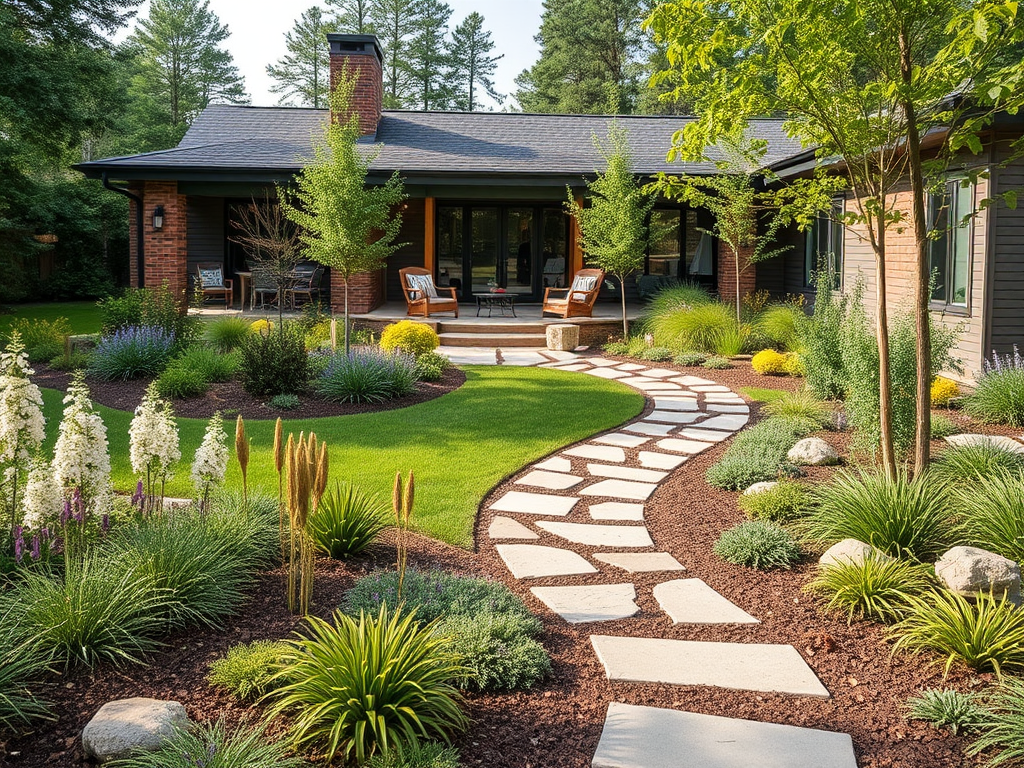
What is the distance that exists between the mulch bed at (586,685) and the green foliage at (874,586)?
0.29 feet

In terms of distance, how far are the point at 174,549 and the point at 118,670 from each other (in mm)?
593

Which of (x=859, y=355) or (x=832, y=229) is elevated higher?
(x=832, y=229)

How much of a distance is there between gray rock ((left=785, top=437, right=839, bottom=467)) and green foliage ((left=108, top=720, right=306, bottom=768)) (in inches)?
185

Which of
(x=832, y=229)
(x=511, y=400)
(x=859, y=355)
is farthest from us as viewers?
(x=832, y=229)

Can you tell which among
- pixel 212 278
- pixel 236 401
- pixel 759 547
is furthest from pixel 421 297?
pixel 759 547

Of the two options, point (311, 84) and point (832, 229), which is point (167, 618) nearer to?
point (832, 229)

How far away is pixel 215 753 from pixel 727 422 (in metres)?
6.36

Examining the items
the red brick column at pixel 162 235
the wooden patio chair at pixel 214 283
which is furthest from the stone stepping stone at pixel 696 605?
the wooden patio chair at pixel 214 283

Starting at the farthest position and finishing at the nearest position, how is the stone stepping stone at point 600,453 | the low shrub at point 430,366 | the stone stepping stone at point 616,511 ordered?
the low shrub at point 430,366, the stone stepping stone at point 600,453, the stone stepping stone at point 616,511

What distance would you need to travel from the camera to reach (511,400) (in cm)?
921

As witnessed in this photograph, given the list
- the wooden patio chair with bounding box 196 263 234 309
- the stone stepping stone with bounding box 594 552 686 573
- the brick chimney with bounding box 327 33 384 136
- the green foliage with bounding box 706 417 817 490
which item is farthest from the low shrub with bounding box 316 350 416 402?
the brick chimney with bounding box 327 33 384 136

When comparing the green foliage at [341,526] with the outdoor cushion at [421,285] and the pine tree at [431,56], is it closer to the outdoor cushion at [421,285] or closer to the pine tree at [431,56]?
the outdoor cushion at [421,285]

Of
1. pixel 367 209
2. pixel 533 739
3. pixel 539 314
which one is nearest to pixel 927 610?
pixel 533 739

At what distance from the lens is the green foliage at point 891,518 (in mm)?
4367
